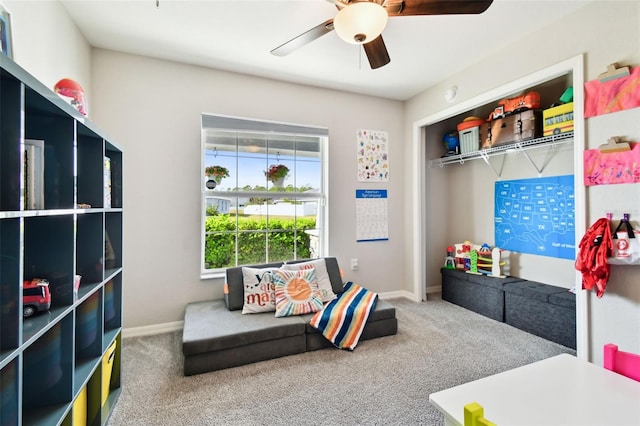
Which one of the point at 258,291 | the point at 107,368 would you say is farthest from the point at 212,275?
the point at 107,368

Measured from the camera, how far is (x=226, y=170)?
3.29 metres

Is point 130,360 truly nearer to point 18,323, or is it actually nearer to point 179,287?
point 179,287

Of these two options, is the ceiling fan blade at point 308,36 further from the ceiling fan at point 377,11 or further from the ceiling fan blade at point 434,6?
the ceiling fan blade at point 434,6

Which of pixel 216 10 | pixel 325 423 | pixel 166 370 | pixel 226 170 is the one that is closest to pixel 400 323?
pixel 325 423

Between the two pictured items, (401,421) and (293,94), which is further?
(293,94)

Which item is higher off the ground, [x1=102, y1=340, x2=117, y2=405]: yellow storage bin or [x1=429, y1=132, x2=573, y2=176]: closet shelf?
[x1=429, y1=132, x2=573, y2=176]: closet shelf

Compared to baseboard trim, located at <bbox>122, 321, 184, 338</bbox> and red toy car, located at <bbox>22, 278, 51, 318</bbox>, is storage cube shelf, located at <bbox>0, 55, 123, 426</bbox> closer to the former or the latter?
red toy car, located at <bbox>22, 278, 51, 318</bbox>

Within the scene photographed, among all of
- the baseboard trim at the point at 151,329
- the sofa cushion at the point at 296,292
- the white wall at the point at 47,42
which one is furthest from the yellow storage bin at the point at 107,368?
the white wall at the point at 47,42

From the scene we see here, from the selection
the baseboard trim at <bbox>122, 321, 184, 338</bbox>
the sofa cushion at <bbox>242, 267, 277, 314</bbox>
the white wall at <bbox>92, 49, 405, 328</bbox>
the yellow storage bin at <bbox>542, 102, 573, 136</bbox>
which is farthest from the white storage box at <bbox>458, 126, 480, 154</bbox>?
the baseboard trim at <bbox>122, 321, 184, 338</bbox>

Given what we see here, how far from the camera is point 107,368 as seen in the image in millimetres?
1798

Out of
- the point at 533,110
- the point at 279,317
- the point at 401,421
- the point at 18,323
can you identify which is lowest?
the point at 401,421

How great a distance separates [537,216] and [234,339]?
10.9 feet

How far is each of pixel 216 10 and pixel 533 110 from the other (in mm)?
2977

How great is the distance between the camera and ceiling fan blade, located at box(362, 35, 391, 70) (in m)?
2.06
